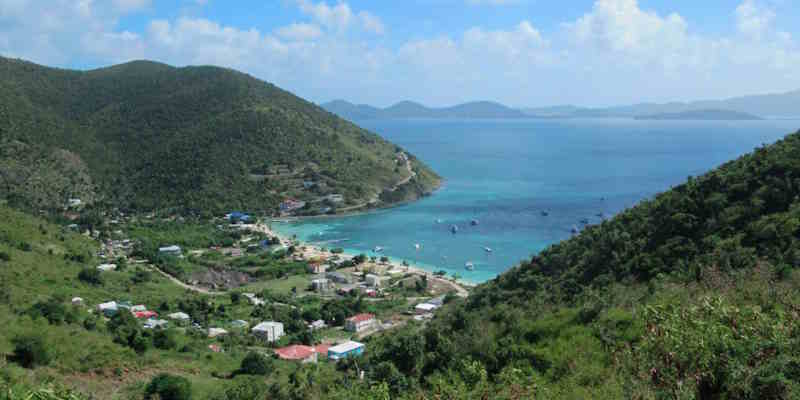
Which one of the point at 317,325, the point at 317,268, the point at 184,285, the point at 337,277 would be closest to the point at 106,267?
the point at 184,285

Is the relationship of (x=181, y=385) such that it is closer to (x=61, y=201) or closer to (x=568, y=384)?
(x=568, y=384)

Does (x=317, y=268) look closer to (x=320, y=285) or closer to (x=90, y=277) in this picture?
(x=320, y=285)

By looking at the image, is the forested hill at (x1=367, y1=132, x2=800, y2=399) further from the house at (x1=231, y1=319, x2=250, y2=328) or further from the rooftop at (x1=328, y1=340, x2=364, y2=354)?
the house at (x1=231, y1=319, x2=250, y2=328)

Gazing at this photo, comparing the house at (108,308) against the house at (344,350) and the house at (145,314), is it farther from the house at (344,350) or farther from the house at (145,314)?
the house at (344,350)

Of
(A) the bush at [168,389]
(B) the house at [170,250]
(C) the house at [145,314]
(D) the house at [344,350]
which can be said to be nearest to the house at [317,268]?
(B) the house at [170,250]

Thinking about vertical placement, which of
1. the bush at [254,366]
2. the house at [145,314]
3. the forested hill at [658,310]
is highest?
the forested hill at [658,310]

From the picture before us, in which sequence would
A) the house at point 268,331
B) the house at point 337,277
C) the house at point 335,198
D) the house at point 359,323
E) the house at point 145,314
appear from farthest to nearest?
1. the house at point 335,198
2. the house at point 337,277
3. the house at point 359,323
4. the house at point 145,314
5. the house at point 268,331

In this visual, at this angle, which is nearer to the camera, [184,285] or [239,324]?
[239,324]
